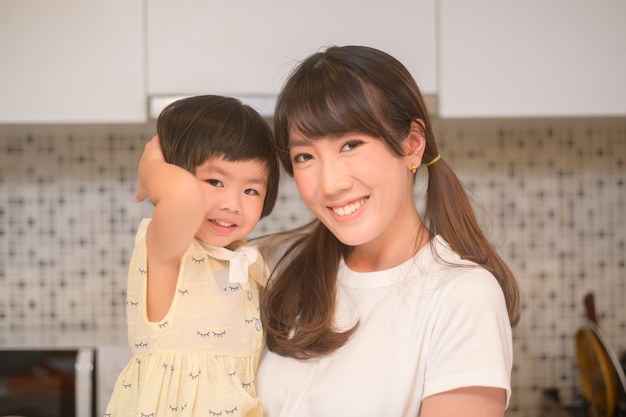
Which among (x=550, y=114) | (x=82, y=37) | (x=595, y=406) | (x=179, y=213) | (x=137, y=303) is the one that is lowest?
(x=595, y=406)

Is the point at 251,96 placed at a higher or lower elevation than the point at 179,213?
higher

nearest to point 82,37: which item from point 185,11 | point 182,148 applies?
point 185,11

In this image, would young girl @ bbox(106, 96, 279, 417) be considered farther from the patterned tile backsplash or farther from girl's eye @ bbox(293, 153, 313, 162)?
the patterned tile backsplash

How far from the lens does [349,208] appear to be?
1035 mm

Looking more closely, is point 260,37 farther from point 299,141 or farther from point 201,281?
point 201,281

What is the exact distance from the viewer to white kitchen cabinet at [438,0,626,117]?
156cm

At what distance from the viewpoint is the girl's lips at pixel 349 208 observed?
1034 millimetres

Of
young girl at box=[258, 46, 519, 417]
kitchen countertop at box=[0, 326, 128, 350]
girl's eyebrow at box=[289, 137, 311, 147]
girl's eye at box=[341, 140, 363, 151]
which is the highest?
girl's eyebrow at box=[289, 137, 311, 147]

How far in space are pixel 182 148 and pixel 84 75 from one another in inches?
23.4

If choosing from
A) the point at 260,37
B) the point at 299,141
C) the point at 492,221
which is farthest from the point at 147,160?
the point at 492,221

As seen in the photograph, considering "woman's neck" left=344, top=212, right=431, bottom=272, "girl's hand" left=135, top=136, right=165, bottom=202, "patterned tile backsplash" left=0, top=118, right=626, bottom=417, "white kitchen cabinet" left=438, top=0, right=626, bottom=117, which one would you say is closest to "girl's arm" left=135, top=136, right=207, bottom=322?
"girl's hand" left=135, top=136, right=165, bottom=202

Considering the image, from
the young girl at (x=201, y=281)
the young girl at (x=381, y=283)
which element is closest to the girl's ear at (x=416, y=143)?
the young girl at (x=381, y=283)

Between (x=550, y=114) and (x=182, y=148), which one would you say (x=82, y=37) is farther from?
(x=550, y=114)

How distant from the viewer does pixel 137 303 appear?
1.04 m
